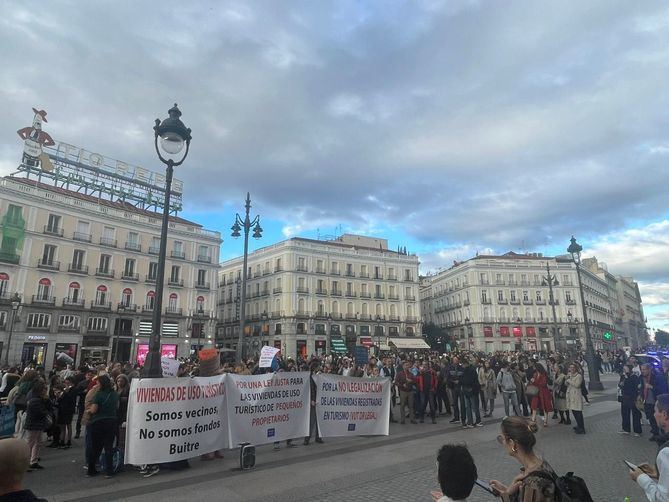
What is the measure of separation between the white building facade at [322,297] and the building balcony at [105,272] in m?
17.5

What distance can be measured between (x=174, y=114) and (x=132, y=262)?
4152cm

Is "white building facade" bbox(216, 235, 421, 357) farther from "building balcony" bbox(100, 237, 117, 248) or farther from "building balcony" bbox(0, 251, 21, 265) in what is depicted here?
"building balcony" bbox(0, 251, 21, 265)

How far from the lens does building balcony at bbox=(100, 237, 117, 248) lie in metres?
43.5

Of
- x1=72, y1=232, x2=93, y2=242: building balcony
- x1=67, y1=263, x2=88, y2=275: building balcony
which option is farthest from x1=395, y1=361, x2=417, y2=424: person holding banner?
x1=72, y1=232, x2=93, y2=242: building balcony

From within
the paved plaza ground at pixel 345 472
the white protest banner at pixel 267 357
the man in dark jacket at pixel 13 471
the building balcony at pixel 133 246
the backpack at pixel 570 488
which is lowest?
the paved plaza ground at pixel 345 472

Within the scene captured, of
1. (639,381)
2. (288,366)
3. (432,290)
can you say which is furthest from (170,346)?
(432,290)

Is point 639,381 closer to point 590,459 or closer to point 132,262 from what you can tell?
point 590,459

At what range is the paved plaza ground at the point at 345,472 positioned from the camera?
6.22m

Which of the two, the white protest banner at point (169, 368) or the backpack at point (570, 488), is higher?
the white protest banner at point (169, 368)

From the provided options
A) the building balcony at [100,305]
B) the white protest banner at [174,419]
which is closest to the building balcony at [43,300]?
the building balcony at [100,305]

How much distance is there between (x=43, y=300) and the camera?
38719 mm

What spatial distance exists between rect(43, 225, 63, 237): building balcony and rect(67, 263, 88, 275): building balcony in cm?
312

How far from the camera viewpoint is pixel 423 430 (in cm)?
1148

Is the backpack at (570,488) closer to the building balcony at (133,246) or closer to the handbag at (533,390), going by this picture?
the handbag at (533,390)
